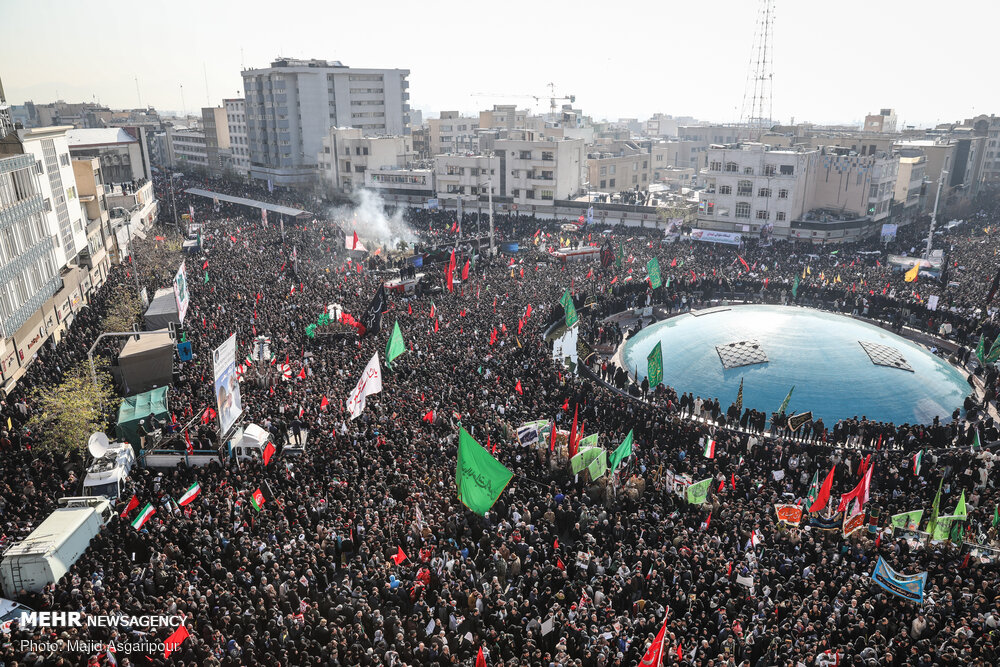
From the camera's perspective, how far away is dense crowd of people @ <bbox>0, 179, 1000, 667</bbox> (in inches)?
553

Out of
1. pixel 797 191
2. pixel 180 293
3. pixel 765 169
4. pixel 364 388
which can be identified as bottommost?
pixel 364 388

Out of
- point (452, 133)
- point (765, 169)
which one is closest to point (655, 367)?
point (765, 169)

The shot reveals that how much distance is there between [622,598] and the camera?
1588 centimetres

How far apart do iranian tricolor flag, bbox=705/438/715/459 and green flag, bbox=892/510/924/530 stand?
6.11 metres

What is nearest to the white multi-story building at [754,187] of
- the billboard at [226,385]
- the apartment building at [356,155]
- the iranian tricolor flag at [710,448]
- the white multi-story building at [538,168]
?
the white multi-story building at [538,168]

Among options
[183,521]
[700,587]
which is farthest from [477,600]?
[183,521]

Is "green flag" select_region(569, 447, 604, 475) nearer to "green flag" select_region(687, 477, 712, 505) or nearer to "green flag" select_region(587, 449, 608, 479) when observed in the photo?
"green flag" select_region(587, 449, 608, 479)

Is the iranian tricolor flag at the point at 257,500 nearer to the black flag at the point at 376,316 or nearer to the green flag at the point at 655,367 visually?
the black flag at the point at 376,316

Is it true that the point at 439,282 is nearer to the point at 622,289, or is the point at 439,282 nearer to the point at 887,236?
the point at 622,289

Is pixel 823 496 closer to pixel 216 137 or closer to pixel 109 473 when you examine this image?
pixel 109 473

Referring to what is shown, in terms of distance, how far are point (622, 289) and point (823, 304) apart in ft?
42.1

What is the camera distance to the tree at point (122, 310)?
111 feet

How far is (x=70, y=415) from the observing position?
22391 millimetres

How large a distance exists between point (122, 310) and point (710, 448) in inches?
1150
